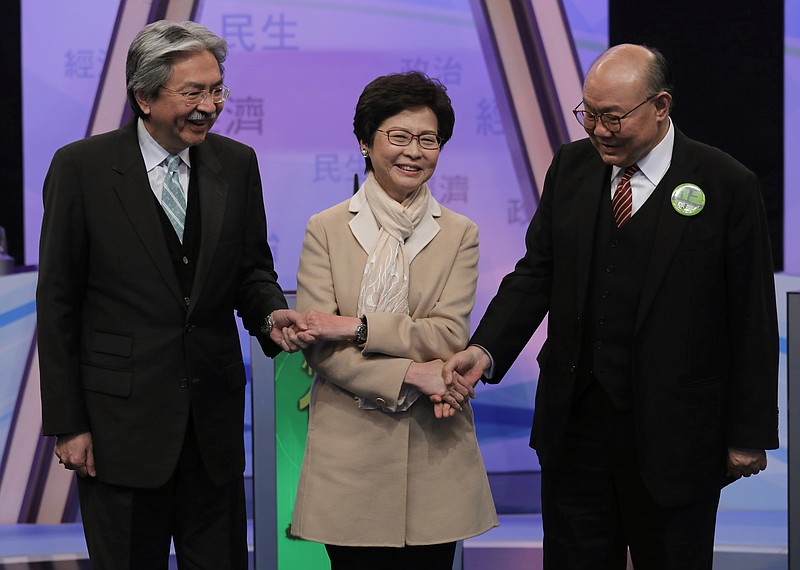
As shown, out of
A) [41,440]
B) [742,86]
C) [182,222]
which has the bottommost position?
[41,440]

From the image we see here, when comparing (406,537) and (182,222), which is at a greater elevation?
(182,222)

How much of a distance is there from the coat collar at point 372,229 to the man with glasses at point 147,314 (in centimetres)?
25

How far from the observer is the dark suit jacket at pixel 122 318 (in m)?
2.31

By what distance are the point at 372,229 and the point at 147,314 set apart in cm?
57

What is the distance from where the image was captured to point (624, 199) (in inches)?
94.0

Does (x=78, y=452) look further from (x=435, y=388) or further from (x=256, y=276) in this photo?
(x=435, y=388)

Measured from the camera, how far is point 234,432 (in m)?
2.49

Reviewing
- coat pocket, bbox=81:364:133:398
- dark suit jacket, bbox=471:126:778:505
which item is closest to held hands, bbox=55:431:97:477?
coat pocket, bbox=81:364:133:398

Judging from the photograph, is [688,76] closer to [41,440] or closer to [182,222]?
[182,222]

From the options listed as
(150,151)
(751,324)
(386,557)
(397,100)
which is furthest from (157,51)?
(751,324)

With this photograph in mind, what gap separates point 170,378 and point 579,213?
105cm

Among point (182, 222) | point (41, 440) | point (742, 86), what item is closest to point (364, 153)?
point (182, 222)

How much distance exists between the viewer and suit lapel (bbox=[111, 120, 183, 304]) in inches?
→ 91.7

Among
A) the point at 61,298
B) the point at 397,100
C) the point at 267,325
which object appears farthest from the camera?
the point at 267,325
